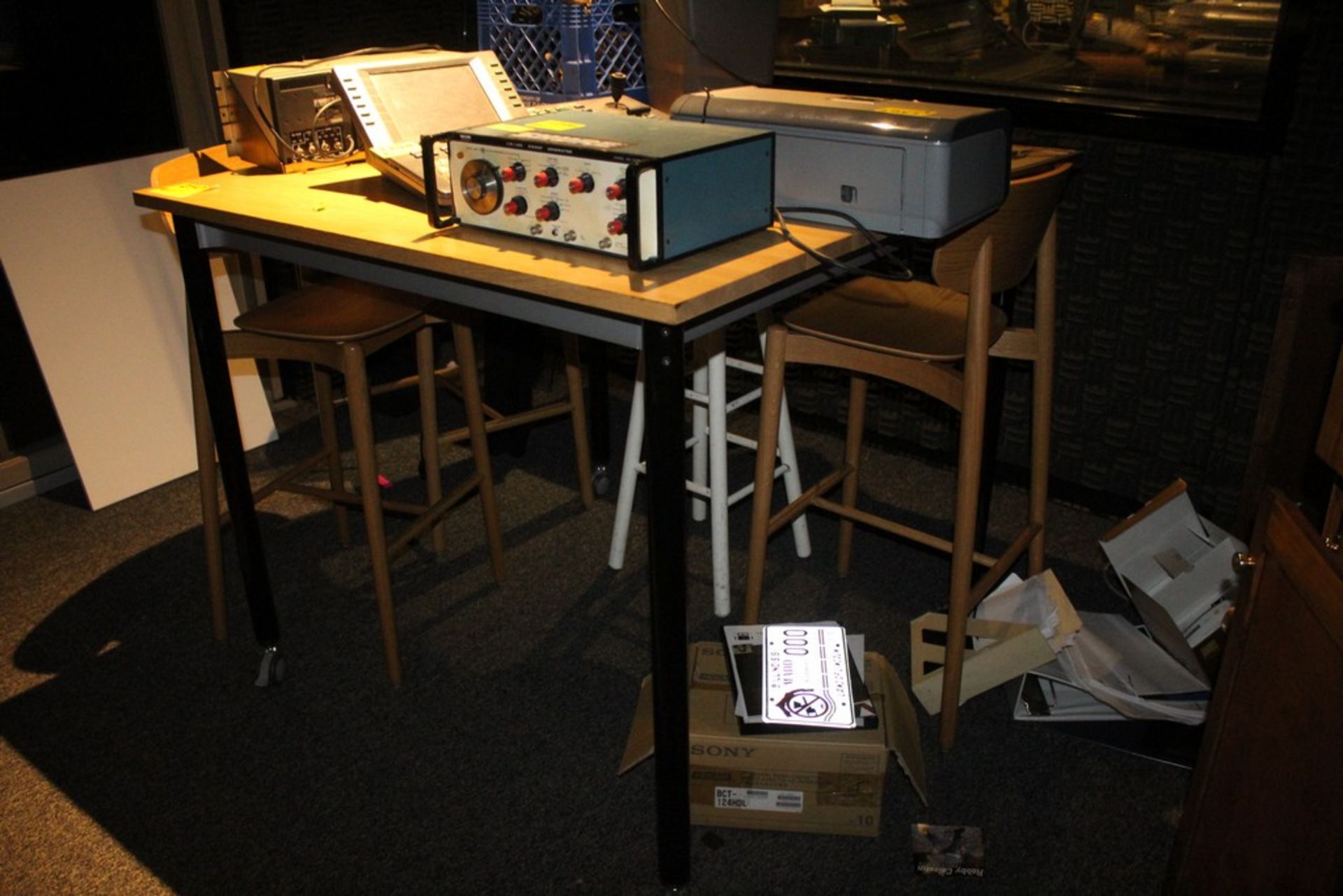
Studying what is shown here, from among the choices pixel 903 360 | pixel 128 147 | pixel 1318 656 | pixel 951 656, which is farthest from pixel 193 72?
pixel 1318 656

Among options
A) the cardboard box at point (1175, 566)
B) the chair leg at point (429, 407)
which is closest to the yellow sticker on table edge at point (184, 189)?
the chair leg at point (429, 407)

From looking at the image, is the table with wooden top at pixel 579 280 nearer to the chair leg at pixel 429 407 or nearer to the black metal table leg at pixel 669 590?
the black metal table leg at pixel 669 590

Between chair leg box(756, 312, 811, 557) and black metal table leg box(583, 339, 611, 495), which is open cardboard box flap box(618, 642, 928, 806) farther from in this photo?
black metal table leg box(583, 339, 611, 495)

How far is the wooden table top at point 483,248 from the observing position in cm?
137

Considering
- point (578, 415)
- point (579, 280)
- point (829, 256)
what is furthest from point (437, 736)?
point (829, 256)

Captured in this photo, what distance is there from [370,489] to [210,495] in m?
0.37

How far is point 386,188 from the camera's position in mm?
1924

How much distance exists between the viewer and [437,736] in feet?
6.61

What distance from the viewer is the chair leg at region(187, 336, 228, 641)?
206 cm

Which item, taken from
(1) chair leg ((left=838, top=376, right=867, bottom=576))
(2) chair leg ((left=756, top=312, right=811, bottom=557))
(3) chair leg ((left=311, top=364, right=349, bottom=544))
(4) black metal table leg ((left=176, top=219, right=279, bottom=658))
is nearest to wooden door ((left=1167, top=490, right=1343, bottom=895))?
(1) chair leg ((left=838, top=376, right=867, bottom=576))

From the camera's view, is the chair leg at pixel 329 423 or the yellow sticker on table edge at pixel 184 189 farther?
the chair leg at pixel 329 423

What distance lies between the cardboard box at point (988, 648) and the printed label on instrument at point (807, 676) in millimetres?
260

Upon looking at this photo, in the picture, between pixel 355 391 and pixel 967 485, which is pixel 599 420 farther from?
pixel 967 485

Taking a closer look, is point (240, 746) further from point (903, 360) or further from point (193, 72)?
point (193, 72)
